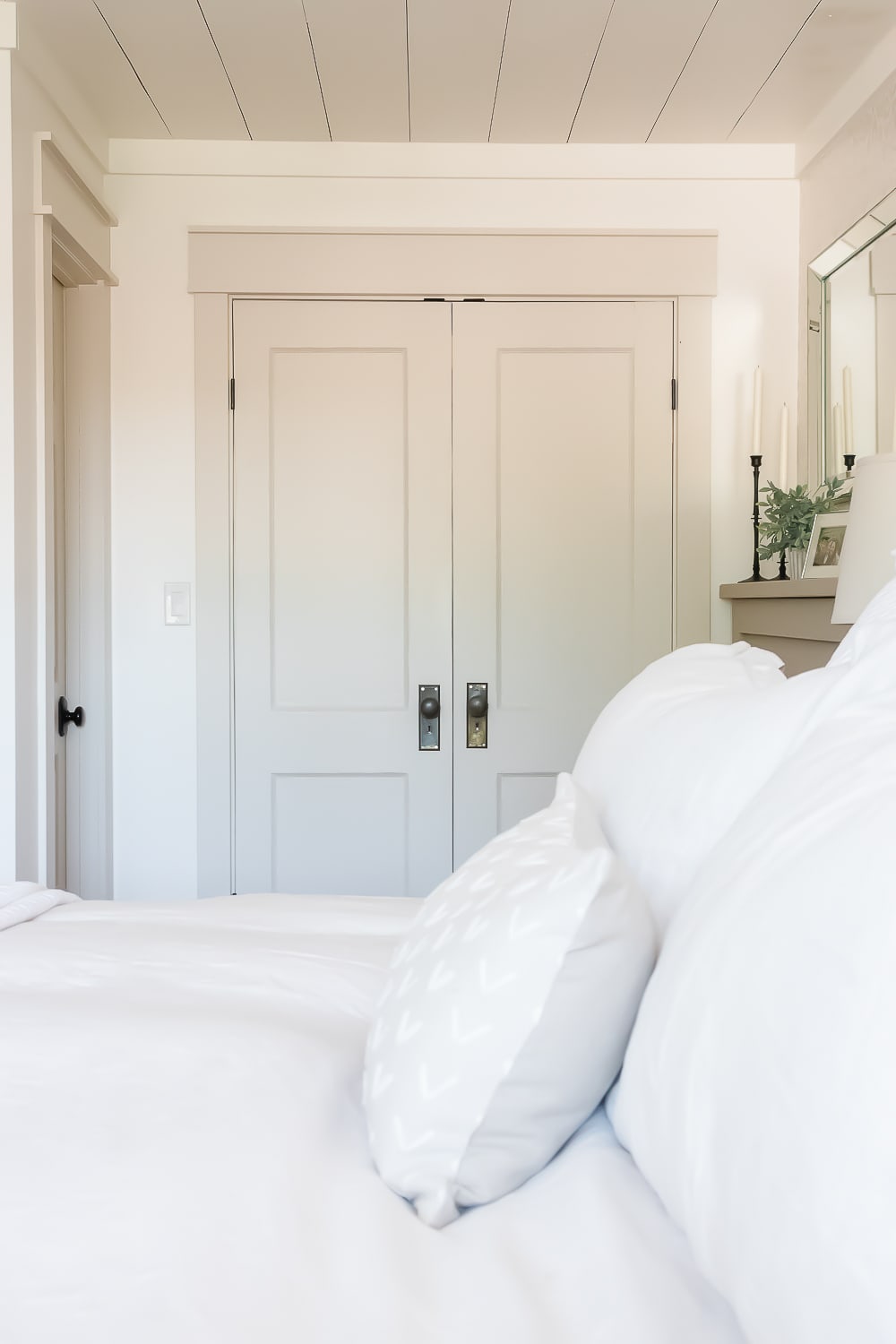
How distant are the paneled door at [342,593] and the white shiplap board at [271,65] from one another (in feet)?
1.62

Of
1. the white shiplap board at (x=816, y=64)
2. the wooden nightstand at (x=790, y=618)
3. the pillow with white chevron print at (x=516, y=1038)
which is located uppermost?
the white shiplap board at (x=816, y=64)

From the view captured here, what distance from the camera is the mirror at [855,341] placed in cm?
239

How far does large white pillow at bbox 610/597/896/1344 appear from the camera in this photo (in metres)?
0.42

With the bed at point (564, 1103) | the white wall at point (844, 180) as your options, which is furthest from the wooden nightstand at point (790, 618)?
the bed at point (564, 1103)

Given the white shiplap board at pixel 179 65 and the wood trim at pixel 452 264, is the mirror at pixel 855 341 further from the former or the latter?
the white shiplap board at pixel 179 65

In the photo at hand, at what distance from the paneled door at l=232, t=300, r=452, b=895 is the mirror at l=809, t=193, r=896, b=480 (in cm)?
109

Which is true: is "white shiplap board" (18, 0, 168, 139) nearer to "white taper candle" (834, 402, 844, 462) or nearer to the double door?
the double door

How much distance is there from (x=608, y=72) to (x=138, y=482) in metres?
1.74

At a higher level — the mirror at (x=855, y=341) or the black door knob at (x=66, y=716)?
the mirror at (x=855, y=341)

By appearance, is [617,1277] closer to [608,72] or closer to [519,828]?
[519,828]

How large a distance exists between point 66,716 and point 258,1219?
7.96 ft

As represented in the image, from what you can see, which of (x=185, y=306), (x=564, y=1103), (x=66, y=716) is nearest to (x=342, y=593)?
(x=66, y=716)

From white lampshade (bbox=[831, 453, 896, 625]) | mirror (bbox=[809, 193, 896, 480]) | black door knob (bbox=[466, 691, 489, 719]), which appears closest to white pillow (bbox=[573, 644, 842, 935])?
white lampshade (bbox=[831, 453, 896, 625])

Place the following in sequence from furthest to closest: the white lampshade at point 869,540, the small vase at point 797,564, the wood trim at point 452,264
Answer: the wood trim at point 452,264
the small vase at point 797,564
the white lampshade at point 869,540
